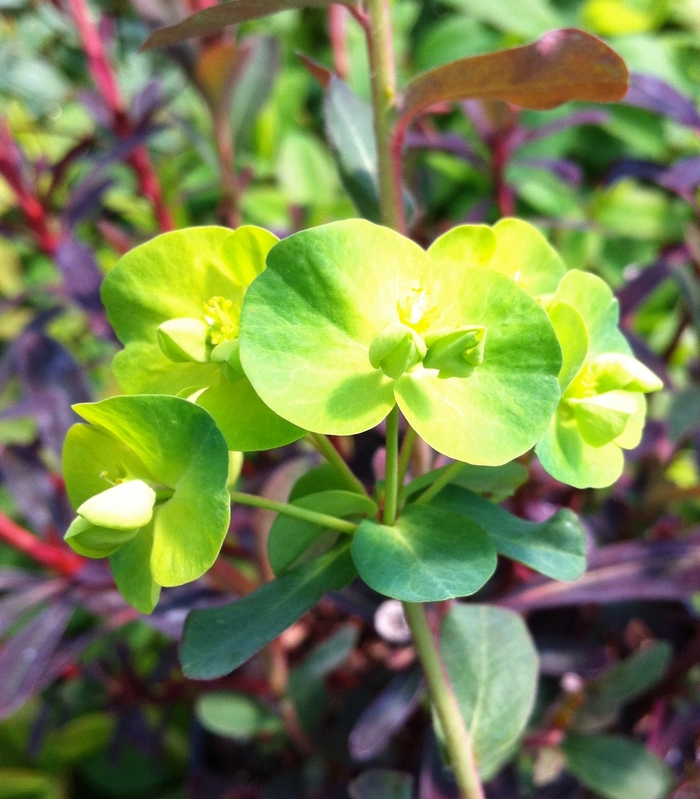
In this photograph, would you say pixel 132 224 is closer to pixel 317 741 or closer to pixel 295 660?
pixel 295 660

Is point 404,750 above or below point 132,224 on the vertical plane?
below

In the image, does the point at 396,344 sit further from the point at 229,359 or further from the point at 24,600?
the point at 24,600

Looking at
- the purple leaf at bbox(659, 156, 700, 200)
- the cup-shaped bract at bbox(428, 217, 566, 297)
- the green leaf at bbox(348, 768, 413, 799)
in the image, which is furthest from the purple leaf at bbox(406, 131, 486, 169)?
the green leaf at bbox(348, 768, 413, 799)

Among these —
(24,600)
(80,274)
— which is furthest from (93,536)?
(80,274)

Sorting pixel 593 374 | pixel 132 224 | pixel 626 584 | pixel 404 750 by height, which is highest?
pixel 593 374

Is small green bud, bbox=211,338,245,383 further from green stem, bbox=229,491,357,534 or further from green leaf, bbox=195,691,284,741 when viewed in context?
green leaf, bbox=195,691,284,741

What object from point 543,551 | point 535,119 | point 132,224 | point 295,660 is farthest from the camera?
point 132,224

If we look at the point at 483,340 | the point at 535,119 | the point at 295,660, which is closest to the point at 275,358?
the point at 483,340
